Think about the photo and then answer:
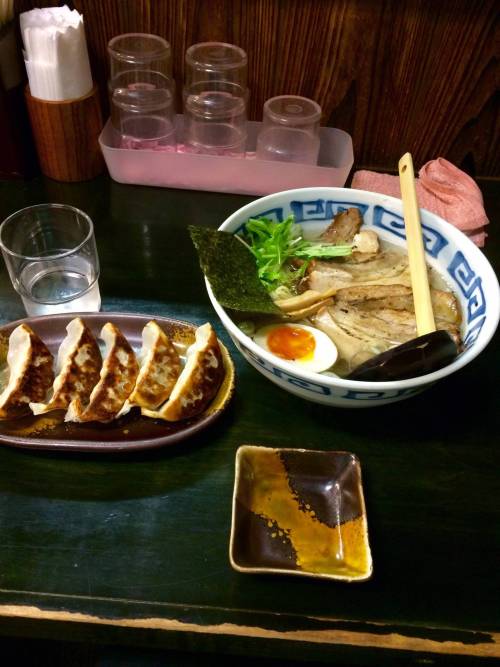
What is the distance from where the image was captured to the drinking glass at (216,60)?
176 cm

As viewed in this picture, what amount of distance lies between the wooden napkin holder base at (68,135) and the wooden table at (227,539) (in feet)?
3.07

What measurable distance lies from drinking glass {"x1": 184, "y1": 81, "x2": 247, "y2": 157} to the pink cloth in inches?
17.5

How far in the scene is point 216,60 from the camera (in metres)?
1.77

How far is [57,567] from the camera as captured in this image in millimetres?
1012

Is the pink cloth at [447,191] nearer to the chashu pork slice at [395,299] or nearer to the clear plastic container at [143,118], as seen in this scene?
the chashu pork slice at [395,299]

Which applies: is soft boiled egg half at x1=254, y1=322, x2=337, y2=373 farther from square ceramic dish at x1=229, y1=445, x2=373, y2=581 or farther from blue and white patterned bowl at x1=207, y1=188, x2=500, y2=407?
square ceramic dish at x1=229, y1=445, x2=373, y2=581

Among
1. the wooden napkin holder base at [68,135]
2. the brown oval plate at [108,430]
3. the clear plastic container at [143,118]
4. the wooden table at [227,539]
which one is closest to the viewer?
the wooden table at [227,539]

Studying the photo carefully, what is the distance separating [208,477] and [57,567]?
1.07 feet

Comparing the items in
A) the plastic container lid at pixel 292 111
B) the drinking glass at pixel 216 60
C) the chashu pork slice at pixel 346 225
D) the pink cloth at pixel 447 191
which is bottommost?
the pink cloth at pixel 447 191

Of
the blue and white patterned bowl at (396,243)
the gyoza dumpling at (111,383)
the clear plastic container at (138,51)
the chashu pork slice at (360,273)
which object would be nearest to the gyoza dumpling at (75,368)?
the gyoza dumpling at (111,383)

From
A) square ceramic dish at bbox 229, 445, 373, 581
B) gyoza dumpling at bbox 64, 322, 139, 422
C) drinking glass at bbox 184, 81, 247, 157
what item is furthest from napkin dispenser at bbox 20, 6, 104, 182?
square ceramic dish at bbox 229, 445, 373, 581

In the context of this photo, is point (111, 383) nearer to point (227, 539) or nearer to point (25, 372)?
point (25, 372)

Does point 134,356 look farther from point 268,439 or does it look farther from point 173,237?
point 173,237

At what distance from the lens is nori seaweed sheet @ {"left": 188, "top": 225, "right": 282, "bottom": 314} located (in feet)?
4.00
